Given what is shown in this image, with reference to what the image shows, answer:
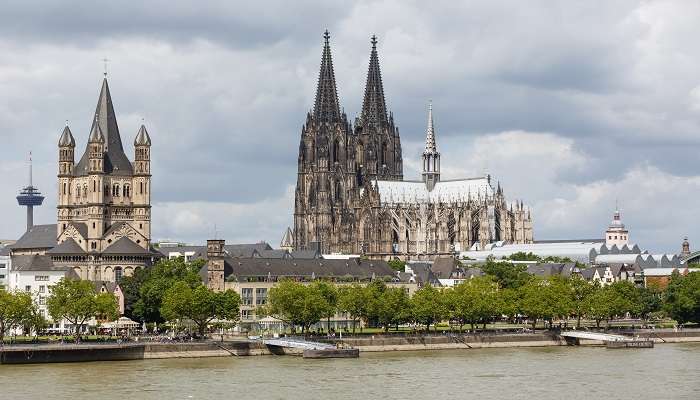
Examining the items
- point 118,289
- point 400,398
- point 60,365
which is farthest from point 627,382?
point 118,289

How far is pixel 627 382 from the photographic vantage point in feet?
347

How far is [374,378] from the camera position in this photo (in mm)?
107688

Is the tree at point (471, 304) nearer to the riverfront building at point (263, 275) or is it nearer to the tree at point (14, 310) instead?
the riverfront building at point (263, 275)

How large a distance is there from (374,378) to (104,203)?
86.2 meters

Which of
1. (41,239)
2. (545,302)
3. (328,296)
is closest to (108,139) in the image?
(41,239)

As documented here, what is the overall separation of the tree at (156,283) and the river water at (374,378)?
33.2 meters

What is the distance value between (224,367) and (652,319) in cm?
9078

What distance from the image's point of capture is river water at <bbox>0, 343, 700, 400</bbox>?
9750 cm

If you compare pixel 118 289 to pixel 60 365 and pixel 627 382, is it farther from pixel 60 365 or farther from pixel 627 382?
pixel 627 382

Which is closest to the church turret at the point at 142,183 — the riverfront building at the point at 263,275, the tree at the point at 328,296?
the riverfront building at the point at 263,275

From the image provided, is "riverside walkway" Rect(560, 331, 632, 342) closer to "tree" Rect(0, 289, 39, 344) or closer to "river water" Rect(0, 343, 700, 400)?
"river water" Rect(0, 343, 700, 400)

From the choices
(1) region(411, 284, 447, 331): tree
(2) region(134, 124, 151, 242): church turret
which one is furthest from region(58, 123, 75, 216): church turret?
(1) region(411, 284, 447, 331): tree

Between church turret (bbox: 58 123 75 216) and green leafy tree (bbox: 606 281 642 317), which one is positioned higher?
church turret (bbox: 58 123 75 216)

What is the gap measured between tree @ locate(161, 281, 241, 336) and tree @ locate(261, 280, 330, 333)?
4.00 meters
